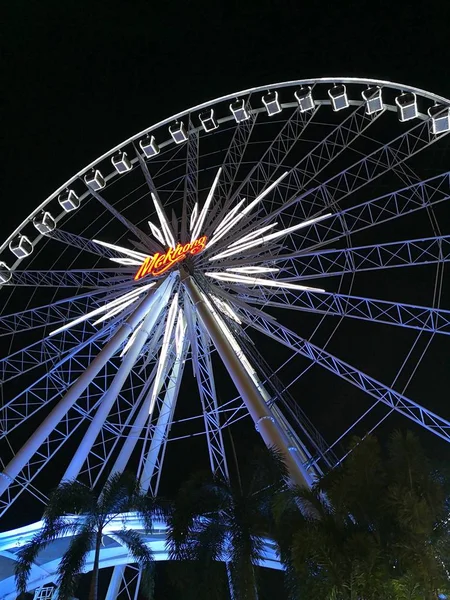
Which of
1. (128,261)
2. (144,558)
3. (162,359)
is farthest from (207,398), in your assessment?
(144,558)

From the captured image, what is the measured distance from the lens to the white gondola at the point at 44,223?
2350cm

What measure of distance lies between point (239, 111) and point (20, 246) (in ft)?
33.2

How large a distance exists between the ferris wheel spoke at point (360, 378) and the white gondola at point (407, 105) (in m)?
8.49

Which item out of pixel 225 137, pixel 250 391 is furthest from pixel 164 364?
pixel 225 137

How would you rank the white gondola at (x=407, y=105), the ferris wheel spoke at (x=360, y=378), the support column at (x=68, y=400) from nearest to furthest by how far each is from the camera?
the support column at (x=68, y=400) < the ferris wheel spoke at (x=360, y=378) < the white gondola at (x=407, y=105)

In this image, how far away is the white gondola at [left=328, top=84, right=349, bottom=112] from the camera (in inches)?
863

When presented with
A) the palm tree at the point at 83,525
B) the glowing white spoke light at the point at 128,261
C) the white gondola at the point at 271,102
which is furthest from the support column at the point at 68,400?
the white gondola at the point at 271,102

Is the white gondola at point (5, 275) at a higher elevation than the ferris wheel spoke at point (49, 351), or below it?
higher

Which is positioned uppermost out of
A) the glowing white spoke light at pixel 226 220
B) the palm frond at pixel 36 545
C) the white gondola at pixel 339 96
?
the white gondola at pixel 339 96

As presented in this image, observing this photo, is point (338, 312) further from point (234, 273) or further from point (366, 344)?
point (366, 344)

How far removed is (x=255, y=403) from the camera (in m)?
15.0

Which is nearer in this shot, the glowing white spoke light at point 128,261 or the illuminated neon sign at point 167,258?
the illuminated neon sign at point 167,258

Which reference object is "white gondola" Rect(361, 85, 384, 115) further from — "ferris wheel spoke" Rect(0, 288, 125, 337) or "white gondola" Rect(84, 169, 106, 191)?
"ferris wheel spoke" Rect(0, 288, 125, 337)

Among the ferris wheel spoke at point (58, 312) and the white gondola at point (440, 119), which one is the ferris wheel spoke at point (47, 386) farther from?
the white gondola at point (440, 119)
